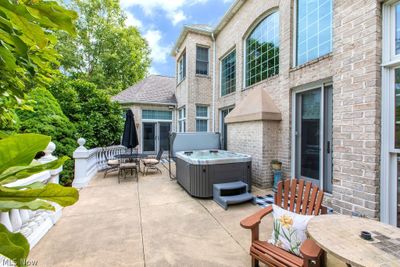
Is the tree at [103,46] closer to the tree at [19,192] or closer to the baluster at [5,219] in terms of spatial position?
the baluster at [5,219]

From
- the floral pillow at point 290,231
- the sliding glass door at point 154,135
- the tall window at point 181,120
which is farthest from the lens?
the sliding glass door at point 154,135

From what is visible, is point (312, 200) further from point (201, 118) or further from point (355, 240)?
point (201, 118)

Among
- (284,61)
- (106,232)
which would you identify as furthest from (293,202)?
(284,61)

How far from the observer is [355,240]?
1.64 meters

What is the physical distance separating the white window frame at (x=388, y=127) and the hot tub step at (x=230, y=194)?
7.38 ft

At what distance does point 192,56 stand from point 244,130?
219 inches

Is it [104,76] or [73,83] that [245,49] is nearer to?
[73,83]

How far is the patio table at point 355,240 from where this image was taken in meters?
1.41

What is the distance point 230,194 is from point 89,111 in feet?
22.1

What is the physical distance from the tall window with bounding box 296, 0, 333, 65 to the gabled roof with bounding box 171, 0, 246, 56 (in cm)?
307

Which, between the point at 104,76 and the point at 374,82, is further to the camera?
the point at 104,76

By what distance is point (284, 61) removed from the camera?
17.7ft

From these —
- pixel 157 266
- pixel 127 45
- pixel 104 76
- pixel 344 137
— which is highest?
pixel 127 45

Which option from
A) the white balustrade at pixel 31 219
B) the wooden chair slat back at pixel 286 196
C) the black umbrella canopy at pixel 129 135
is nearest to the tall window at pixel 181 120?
the black umbrella canopy at pixel 129 135
